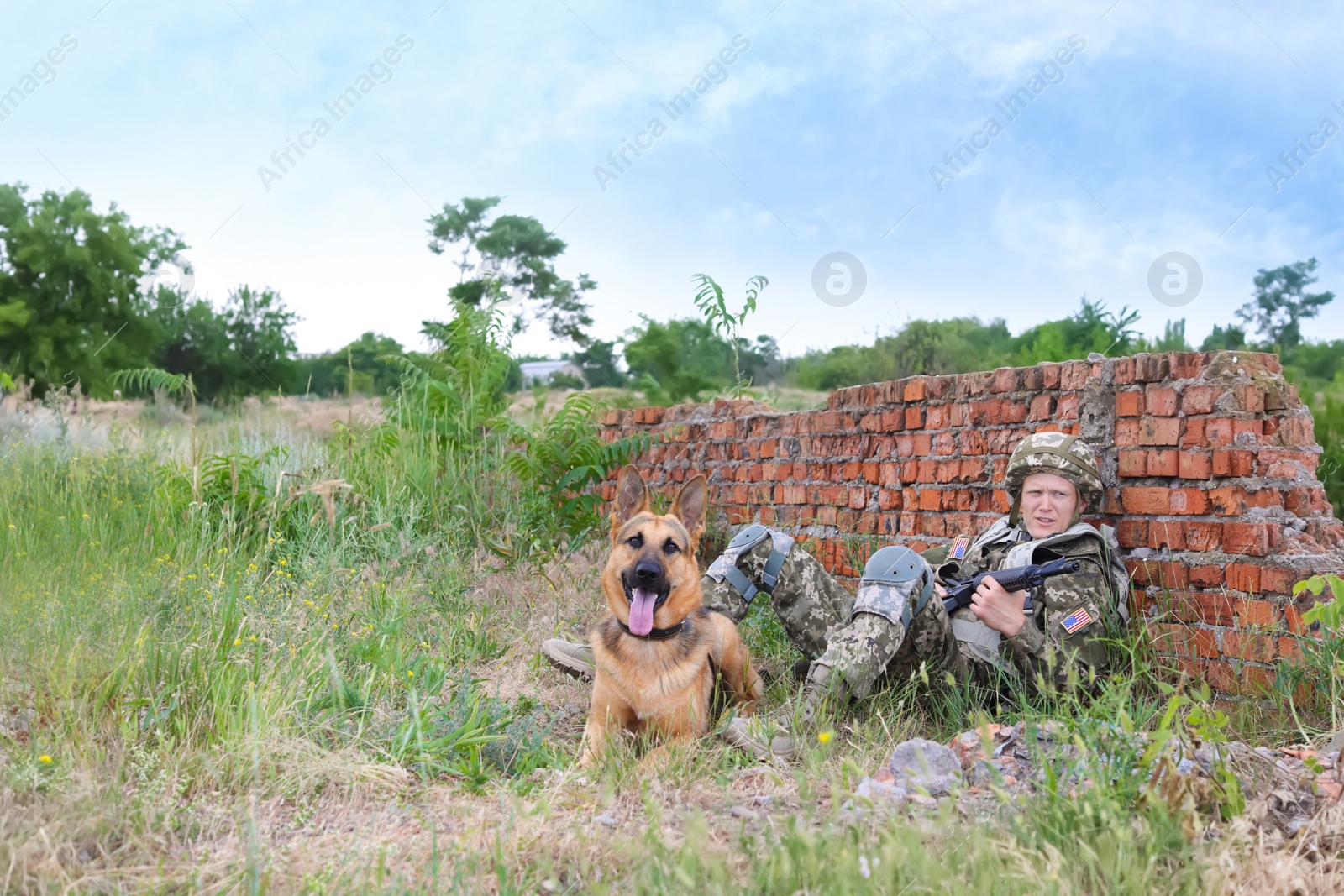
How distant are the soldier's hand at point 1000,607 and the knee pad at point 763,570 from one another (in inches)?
32.8

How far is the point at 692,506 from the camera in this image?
390 centimetres

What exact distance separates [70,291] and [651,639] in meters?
33.4

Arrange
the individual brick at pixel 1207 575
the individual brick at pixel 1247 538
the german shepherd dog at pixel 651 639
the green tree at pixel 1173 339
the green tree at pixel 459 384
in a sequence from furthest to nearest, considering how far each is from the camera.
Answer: the green tree at pixel 1173 339 < the green tree at pixel 459 384 < the individual brick at pixel 1207 575 < the individual brick at pixel 1247 538 < the german shepherd dog at pixel 651 639

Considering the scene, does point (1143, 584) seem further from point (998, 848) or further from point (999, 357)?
point (999, 357)

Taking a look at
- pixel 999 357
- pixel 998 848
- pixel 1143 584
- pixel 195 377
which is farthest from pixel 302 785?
pixel 195 377

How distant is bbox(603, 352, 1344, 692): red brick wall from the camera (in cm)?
363

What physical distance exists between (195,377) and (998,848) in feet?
123

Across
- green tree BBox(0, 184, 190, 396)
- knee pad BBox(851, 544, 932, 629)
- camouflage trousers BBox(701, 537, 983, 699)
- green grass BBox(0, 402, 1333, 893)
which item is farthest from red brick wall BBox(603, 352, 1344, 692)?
green tree BBox(0, 184, 190, 396)

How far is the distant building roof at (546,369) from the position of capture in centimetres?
3019

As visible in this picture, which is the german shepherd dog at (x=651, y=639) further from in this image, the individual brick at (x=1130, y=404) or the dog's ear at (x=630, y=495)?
the individual brick at (x=1130, y=404)

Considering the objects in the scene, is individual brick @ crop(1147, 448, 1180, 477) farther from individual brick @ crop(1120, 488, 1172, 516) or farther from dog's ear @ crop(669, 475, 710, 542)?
dog's ear @ crop(669, 475, 710, 542)

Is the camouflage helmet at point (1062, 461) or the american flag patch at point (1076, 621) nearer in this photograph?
the american flag patch at point (1076, 621)

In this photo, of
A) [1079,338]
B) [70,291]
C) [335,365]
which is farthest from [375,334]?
[1079,338]

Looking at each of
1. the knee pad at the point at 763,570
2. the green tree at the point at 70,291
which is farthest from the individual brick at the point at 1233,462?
the green tree at the point at 70,291
